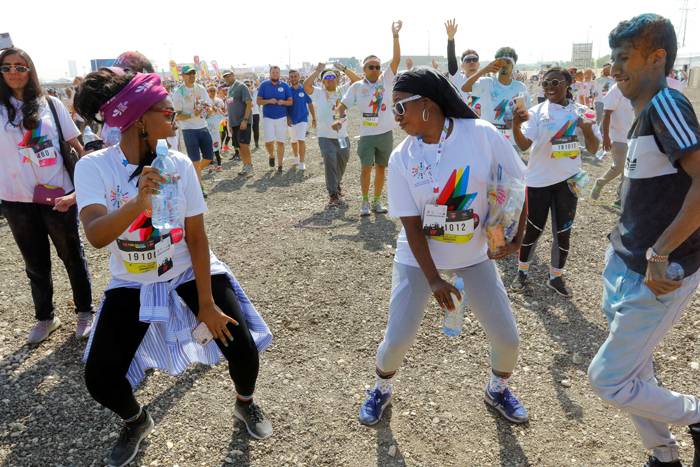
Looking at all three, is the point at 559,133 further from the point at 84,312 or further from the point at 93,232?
the point at 84,312

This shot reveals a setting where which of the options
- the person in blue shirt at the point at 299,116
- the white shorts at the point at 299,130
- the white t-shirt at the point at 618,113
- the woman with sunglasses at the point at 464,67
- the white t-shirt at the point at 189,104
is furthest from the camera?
the white shorts at the point at 299,130

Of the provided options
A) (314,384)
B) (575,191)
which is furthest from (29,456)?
(575,191)

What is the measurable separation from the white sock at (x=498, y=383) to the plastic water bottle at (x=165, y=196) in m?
2.06

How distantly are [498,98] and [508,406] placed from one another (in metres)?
Answer: 4.38

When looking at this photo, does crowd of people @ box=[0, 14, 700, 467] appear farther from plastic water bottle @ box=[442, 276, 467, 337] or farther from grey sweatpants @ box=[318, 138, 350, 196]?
grey sweatpants @ box=[318, 138, 350, 196]

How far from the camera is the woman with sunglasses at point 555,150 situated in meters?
4.38

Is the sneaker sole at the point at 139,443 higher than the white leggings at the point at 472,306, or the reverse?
the white leggings at the point at 472,306

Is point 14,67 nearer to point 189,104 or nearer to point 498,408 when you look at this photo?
point 498,408

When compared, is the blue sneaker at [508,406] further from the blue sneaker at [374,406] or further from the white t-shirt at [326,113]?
the white t-shirt at [326,113]

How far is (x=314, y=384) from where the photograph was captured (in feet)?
11.6

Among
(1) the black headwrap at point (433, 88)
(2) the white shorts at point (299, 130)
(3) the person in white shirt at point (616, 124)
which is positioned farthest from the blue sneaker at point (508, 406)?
(2) the white shorts at point (299, 130)

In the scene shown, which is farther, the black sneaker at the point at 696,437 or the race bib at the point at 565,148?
the race bib at the point at 565,148

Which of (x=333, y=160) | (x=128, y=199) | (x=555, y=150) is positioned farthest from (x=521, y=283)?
(x=333, y=160)

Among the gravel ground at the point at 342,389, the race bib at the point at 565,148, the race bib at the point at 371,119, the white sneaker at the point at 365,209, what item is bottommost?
the gravel ground at the point at 342,389
